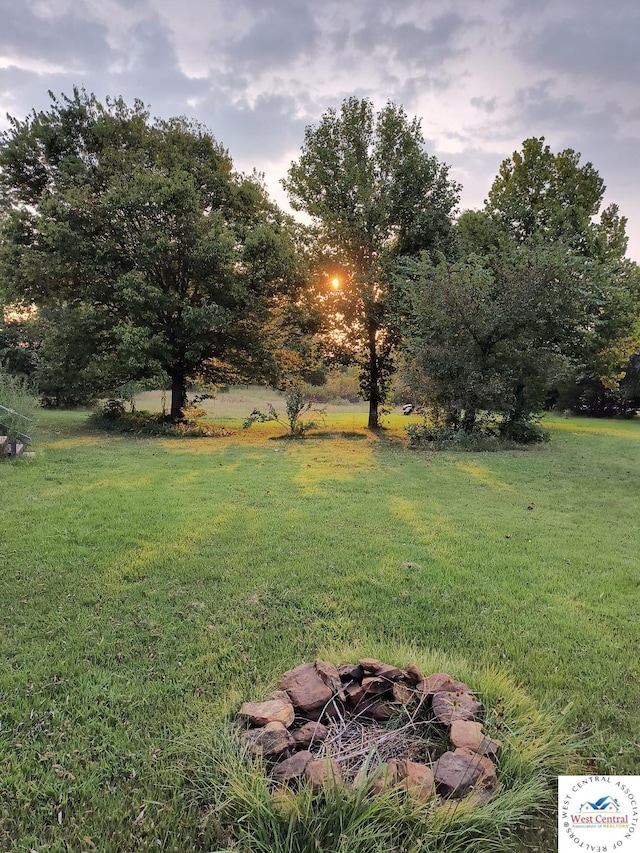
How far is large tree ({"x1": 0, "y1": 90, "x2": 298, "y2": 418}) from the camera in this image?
11.1 meters

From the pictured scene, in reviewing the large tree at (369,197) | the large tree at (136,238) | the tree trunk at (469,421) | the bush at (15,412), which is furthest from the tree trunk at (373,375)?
the bush at (15,412)

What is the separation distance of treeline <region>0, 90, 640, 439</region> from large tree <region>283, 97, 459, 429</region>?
0.06 m

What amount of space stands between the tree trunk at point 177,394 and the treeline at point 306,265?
0.06 m

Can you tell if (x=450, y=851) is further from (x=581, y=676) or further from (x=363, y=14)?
(x=363, y=14)

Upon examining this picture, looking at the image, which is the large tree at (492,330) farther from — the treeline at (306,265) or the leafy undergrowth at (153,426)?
the leafy undergrowth at (153,426)

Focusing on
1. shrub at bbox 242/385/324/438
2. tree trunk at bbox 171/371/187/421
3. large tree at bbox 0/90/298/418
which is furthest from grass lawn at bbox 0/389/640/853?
tree trunk at bbox 171/371/187/421

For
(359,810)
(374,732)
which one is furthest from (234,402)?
(359,810)

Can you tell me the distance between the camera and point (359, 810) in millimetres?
1277

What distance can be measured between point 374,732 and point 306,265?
1341 centimetres

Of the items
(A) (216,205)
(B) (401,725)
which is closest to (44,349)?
(A) (216,205)

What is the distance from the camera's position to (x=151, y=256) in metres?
11.5

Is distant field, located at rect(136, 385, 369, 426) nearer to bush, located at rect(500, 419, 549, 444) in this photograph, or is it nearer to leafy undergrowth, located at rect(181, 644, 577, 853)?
bush, located at rect(500, 419, 549, 444)

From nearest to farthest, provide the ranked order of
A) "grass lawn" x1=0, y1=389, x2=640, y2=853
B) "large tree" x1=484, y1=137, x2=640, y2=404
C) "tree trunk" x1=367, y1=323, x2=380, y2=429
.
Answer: "grass lawn" x1=0, y1=389, x2=640, y2=853 < "large tree" x1=484, y1=137, x2=640, y2=404 < "tree trunk" x1=367, y1=323, x2=380, y2=429

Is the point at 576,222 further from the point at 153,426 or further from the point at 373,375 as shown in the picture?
the point at 153,426
